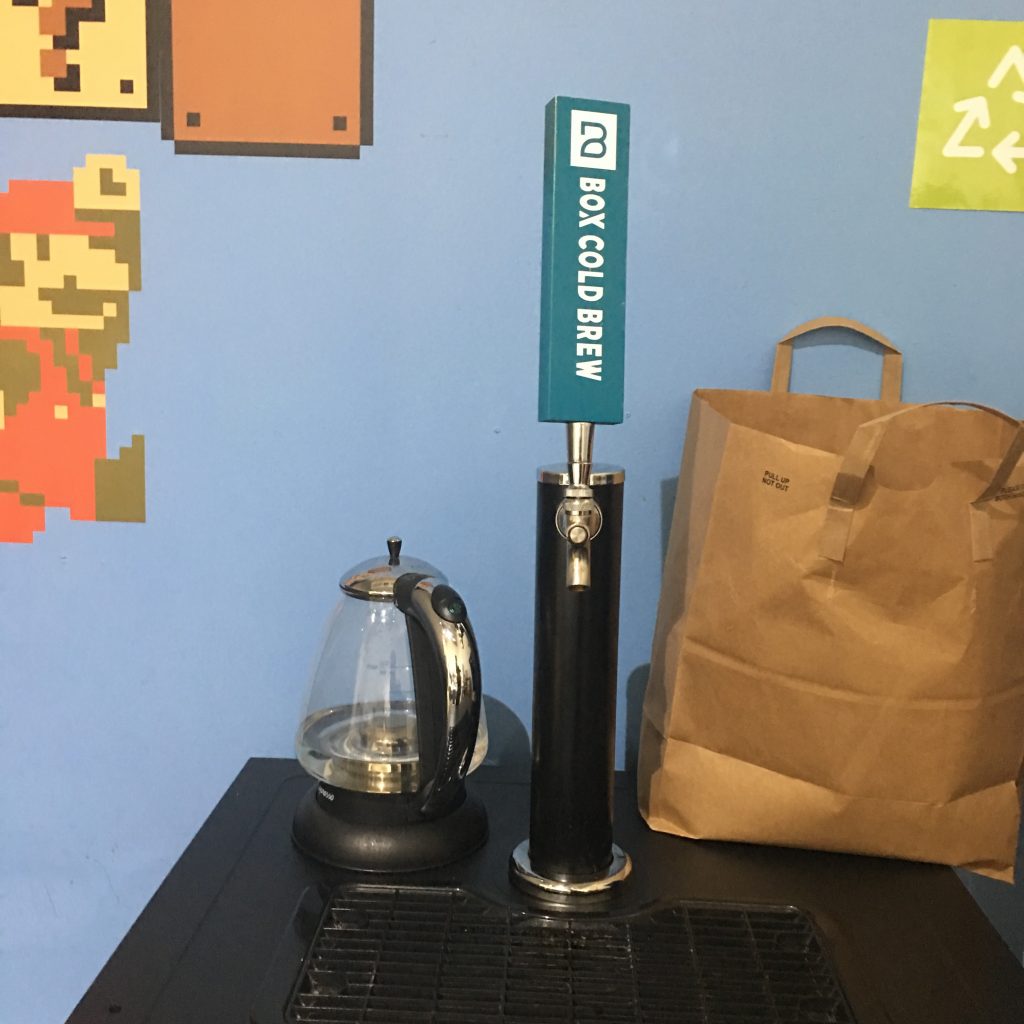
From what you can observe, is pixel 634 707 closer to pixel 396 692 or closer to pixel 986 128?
pixel 396 692

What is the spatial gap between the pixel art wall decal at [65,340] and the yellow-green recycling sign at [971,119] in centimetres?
73

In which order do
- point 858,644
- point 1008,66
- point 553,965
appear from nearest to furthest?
point 553,965 → point 858,644 → point 1008,66

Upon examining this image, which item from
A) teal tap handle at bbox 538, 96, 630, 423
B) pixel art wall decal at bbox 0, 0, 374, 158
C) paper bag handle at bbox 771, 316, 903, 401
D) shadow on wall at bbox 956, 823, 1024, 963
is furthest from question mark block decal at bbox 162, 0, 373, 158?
shadow on wall at bbox 956, 823, 1024, 963

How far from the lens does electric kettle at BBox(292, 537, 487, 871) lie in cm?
73

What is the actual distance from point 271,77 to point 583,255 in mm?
425

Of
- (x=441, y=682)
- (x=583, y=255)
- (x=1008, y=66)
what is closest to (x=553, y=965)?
(x=441, y=682)

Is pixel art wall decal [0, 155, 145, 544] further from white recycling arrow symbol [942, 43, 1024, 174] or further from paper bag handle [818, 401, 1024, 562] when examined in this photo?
white recycling arrow symbol [942, 43, 1024, 174]

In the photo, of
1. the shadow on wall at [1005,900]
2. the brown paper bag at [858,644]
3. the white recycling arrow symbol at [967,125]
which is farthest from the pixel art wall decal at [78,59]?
the shadow on wall at [1005,900]

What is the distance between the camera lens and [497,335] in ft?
3.15

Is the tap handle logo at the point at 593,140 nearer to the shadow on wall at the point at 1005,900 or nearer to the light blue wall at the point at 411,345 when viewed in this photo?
the light blue wall at the point at 411,345

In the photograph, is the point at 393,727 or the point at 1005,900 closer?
the point at 393,727

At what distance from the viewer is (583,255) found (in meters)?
0.69

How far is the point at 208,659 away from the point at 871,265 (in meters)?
0.74

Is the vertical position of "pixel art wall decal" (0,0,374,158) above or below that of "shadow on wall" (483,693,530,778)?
above
